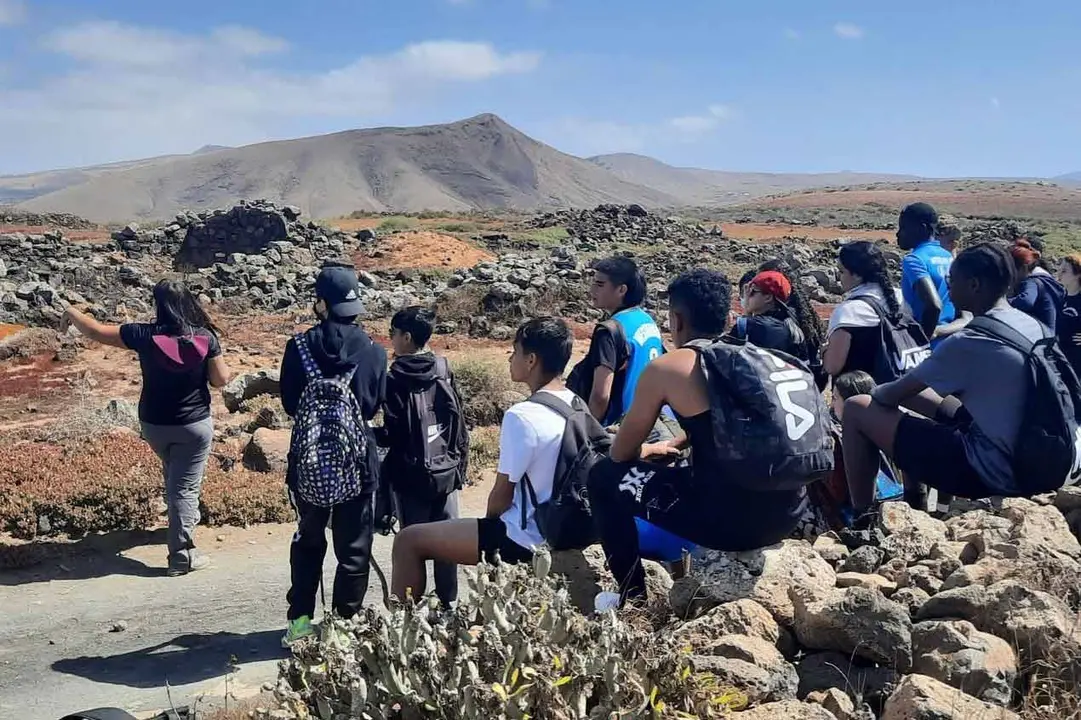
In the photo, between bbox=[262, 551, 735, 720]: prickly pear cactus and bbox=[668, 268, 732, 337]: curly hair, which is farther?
bbox=[668, 268, 732, 337]: curly hair

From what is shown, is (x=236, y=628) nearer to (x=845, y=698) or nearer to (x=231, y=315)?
(x=845, y=698)

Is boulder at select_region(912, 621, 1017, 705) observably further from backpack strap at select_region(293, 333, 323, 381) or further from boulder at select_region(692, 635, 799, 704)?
backpack strap at select_region(293, 333, 323, 381)

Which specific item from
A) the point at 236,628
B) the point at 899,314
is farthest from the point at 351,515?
the point at 899,314

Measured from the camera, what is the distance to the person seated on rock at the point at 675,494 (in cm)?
351

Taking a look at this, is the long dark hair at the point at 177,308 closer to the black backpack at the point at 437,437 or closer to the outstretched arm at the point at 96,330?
the outstretched arm at the point at 96,330

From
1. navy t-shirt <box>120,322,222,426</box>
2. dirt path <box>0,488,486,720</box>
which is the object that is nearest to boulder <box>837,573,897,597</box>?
dirt path <box>0,488,486,720</box>

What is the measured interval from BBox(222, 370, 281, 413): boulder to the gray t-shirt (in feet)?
29.7

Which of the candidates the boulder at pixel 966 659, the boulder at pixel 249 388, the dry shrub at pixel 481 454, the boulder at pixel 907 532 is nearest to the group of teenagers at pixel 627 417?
the boulder at pixel 907 532

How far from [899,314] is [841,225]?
5422cm

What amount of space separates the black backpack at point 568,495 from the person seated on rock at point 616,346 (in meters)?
1.21

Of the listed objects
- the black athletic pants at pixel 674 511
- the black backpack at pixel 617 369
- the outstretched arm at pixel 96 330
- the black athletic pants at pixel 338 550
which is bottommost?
the black athletic pants at pixel 338 550

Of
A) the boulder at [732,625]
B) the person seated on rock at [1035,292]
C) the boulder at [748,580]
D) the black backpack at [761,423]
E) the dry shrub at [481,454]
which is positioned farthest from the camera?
the dry shrub at [481,454]

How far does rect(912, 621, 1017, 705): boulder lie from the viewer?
288cm

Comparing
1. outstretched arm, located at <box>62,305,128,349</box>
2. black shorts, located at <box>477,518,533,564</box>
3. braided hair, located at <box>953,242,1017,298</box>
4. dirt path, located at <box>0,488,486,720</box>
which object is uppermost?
braided hair, located at <box>953,242,1017,298</box>
